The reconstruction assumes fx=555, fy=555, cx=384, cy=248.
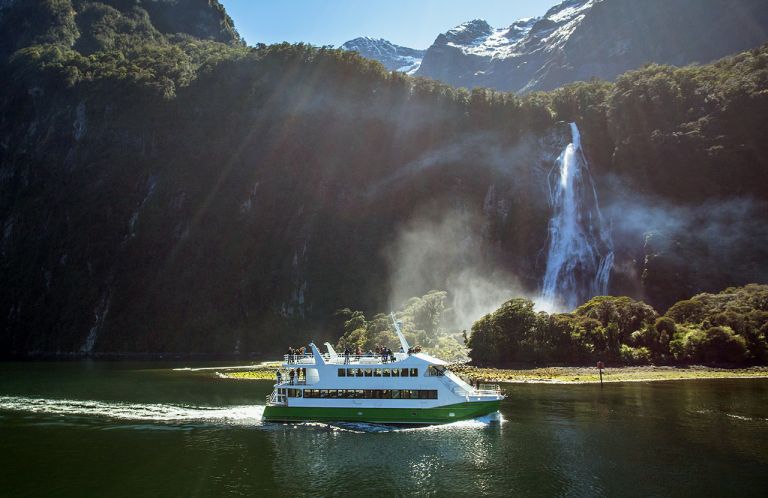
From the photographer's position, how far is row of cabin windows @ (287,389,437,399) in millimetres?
51188

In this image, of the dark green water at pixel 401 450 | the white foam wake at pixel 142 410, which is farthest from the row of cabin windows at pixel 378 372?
the white foam wake at pixel 142 410

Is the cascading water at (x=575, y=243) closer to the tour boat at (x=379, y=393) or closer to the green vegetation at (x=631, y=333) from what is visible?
the green vegetation at (x=631, y=333)

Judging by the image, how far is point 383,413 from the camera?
51.5 metres

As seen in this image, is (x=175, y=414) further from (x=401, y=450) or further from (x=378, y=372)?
(x=401, y=450)

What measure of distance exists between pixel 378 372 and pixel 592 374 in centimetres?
4432

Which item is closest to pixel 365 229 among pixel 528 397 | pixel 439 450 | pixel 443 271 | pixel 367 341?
pixel 443 271

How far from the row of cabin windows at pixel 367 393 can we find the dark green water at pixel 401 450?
2.96 meters

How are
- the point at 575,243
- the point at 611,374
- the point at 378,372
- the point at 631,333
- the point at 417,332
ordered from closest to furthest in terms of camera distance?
the point at 378,372 → the point at 611,374 → the point at 631,333 → the point at 417,332 → the point at 575,243

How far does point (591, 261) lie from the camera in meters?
131

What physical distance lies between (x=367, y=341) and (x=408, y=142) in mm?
85263

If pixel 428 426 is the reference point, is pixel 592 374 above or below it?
above

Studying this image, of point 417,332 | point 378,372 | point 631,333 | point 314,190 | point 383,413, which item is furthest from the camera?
point 314,190

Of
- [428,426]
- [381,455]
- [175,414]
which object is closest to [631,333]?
[428,426]

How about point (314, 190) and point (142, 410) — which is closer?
point (142, 410)
